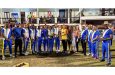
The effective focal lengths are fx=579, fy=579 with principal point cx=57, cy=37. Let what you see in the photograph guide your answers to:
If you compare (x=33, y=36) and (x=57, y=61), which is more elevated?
(x=33, y=36)

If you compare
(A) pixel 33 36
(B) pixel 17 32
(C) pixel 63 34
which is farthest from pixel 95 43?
(B) pixel 17 32

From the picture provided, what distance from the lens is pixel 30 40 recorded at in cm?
746

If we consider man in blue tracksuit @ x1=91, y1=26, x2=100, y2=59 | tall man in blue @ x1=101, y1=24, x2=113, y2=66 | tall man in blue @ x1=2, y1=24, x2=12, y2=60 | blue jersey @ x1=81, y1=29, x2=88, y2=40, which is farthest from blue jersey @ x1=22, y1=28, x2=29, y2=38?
tall man in blue @ x1=101, y1=24, x2=113, y2=66

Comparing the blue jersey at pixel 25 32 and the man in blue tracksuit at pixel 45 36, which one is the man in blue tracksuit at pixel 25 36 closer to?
the blue jersey at pixel 25 32

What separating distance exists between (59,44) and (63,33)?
152mm

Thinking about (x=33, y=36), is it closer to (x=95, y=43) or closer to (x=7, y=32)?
(x=7, y=32)

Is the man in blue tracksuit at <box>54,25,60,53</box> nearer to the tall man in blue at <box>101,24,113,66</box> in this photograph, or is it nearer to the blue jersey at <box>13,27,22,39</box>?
the blue jersey at <box>13,27,22,39</box>

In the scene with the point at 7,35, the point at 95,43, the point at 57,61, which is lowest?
the point at 57,61

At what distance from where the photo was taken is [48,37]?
746 centimetres

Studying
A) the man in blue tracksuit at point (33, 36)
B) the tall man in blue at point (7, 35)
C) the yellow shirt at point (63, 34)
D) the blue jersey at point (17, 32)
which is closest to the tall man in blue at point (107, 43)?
the yellow shirt at point (63, 34)

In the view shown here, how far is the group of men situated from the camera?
24.3ft
